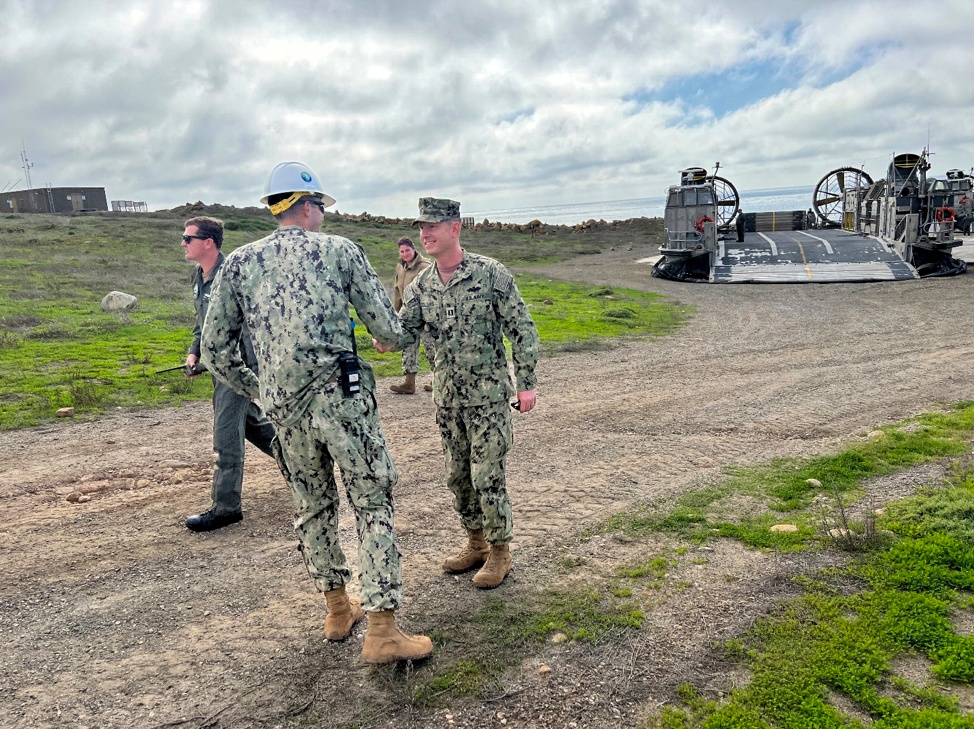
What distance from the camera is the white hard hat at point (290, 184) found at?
3.73 m

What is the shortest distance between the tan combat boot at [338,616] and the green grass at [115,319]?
23.0ft

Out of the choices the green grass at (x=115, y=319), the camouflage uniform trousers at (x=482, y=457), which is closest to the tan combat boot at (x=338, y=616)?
the camouflage uniform trousers at (x=482, y=457)

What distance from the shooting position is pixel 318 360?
11.9 ft

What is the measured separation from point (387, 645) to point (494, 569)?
112 centimetres


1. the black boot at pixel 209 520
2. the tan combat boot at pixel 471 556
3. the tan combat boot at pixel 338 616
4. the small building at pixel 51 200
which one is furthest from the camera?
the small building at pixel 51 200

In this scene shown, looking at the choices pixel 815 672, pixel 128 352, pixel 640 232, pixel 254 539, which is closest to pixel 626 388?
pixel 254 539

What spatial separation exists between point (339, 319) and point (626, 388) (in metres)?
7.43

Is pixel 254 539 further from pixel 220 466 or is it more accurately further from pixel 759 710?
pixel 759 710

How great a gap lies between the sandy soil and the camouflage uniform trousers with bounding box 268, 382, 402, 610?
532mm

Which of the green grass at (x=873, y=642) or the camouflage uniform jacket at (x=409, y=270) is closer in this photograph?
the green grass at (x=873, y=642)

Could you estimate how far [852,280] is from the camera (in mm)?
23844

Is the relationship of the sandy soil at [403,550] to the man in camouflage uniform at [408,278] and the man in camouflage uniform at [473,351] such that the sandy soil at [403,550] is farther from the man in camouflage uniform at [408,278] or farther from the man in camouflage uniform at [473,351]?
the man in camouflage uniform at [473,351]

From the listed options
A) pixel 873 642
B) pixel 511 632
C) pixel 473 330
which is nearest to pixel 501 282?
pixel 473 330

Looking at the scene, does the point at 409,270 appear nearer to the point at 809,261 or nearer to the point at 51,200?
the point at 809,261
